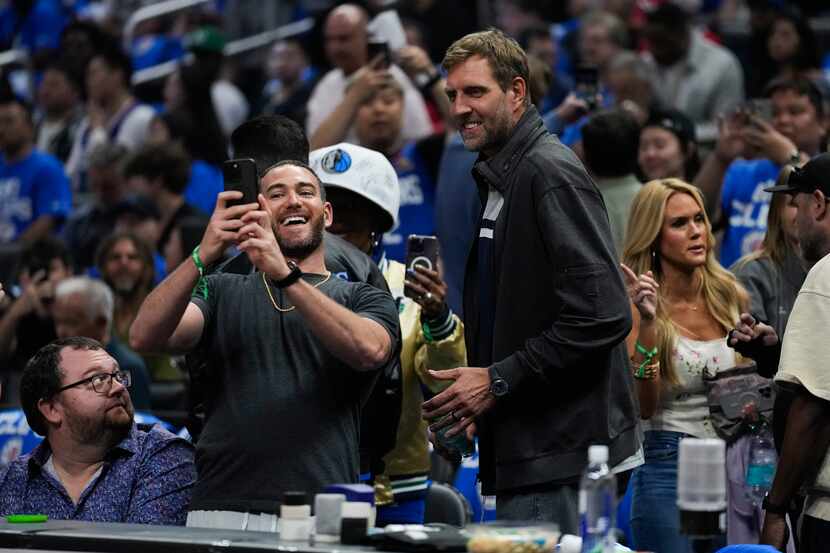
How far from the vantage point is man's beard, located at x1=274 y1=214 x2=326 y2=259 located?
5.17 meters

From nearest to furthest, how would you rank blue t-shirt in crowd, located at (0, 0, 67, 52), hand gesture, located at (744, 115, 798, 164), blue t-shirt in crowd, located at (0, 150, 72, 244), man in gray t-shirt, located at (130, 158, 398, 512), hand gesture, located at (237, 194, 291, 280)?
hand gesture, located at (237, 194, 291, 280)
man in gray t-shirt, located at (130, 158, 398, 512)
hand gesture, located at (744, 115, 798, 164)
blue t-shirt in crowd, located at (0, 150, 72, 244)
blue t-shirt in crowd, located at (0, 0, 67, 52)

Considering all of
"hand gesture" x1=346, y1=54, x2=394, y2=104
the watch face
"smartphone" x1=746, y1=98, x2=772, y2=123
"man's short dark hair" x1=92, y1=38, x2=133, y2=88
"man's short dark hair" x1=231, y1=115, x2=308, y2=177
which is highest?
"man's short dark hair" x1=92, y1=38, x2=133, y2=88

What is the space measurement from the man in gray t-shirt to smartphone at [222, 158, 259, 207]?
3 centimetres

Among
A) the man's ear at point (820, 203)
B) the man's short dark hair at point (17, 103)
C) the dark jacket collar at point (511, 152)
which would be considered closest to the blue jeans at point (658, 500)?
the man's ear at point (820, 203)

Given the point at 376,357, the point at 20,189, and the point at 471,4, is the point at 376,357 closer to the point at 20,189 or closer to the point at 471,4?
the point at 20,189

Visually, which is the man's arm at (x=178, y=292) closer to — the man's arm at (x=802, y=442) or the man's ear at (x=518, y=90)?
the man's ear at (x=518, y=90)

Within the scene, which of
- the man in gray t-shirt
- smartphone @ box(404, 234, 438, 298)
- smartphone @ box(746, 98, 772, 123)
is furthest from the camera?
smartphone @ box(746, 98, 772, 123)

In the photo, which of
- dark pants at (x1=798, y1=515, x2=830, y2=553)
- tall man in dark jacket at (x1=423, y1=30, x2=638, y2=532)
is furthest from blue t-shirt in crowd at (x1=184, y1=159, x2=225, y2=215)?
Answer: dark pants at (x1=798, y1=515, x2=830, y2=553)

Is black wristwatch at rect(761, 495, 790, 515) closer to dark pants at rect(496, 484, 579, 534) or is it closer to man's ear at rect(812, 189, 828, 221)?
dark pants at rect(496, 484, 579, 534)

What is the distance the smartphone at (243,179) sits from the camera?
489 centimetres

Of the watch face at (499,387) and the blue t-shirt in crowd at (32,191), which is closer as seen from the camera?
the watch face at (499,387)

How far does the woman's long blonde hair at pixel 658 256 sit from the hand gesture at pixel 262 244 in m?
1.92

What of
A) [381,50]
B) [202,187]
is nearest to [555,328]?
[381,50]

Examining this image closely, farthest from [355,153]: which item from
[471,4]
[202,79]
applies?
[471,4]
